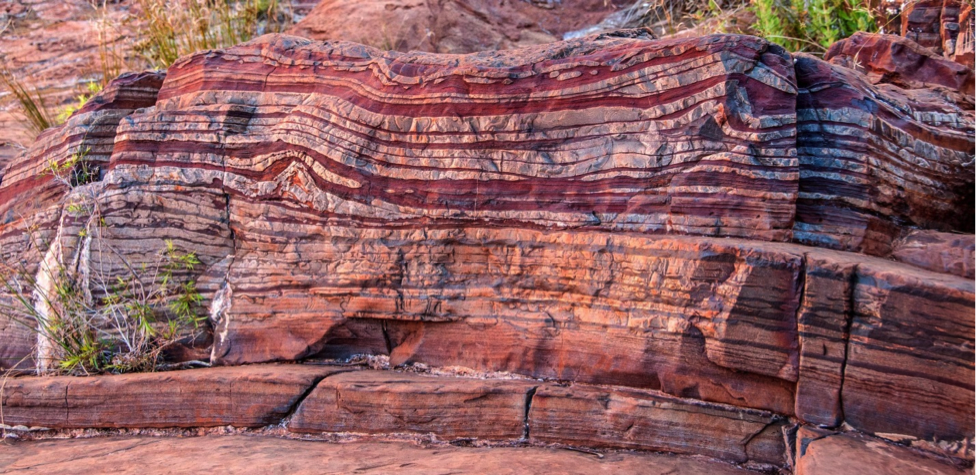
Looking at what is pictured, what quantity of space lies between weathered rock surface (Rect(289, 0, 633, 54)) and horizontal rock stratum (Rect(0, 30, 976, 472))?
217 centimetres

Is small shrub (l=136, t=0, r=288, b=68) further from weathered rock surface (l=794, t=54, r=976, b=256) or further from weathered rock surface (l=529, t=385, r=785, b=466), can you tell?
weathered rock surface (l=794, t=54, r=976, b=256)

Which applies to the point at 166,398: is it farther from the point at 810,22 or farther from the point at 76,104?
the point at 810,22

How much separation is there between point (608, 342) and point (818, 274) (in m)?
0.87

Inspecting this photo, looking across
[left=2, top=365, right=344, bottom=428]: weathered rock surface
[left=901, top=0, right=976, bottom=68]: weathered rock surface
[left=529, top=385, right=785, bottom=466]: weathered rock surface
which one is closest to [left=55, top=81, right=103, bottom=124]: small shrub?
[left=2, top=365, right=344, bottom=428]: weathered rock surface

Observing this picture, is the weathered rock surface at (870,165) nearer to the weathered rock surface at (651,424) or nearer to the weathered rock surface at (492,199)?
the weathered rock surface at (492,199)

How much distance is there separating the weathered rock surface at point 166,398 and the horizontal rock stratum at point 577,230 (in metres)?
0.18

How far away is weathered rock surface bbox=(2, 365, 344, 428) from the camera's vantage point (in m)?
3.13

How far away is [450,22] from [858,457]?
16.2 ft

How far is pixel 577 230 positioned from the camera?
3137 mm

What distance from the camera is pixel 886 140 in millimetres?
3059

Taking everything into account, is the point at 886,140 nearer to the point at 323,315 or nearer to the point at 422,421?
the point at 422,421

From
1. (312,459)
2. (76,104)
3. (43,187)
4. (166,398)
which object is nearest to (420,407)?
(312,459)

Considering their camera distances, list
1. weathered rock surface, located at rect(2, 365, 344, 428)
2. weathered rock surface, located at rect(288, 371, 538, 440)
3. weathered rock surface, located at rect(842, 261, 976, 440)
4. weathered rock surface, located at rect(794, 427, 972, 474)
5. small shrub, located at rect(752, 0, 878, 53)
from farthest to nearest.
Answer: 1. small shrub, located at rect(752, 0, 878, 53)
2. weathered rock surface, located at rect(2, 365, 344, 428)
3. weathered rock surface, located at rect(288, 371, 538, 440)
4. weathered rock surface, located at rect(842, 261, 976, 440)
5. weathered rock surface, located at rect(794, 427, 972, 474)

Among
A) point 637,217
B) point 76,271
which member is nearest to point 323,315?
A: point 76,271
